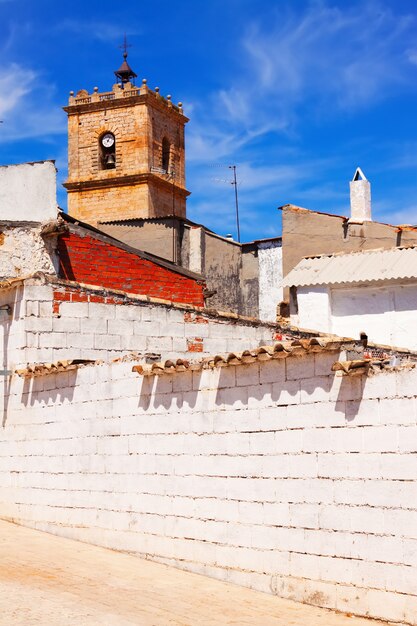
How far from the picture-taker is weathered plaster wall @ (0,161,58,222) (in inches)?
677

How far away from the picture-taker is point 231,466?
931cm

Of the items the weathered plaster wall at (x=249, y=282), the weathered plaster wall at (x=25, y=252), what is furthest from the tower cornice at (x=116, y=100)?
the weathered plaster wall at (x=25, y=252)

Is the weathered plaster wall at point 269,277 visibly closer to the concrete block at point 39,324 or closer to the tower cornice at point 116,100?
the concrete block at point 39,324

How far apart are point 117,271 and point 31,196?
227 cm

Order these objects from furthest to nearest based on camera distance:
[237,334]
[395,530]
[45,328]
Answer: [237,334]
[45,328]
[395,530]

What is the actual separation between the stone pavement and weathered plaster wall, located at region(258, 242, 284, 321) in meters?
21.1

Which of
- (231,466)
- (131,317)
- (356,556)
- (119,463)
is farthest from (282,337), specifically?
(356,556)

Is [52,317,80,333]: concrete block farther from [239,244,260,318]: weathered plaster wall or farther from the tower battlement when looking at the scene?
the tower battlement

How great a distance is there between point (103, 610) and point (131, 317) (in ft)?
22.1

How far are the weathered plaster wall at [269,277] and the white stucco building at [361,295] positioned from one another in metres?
5.51

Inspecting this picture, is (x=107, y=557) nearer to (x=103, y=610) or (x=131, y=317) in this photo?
(x=103, y=610)

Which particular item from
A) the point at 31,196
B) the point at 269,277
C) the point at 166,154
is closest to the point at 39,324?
the point at 31,196

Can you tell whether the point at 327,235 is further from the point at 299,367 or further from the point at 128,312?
the point at 299,367

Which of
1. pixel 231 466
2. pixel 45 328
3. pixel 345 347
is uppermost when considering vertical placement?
pixel 45 328
